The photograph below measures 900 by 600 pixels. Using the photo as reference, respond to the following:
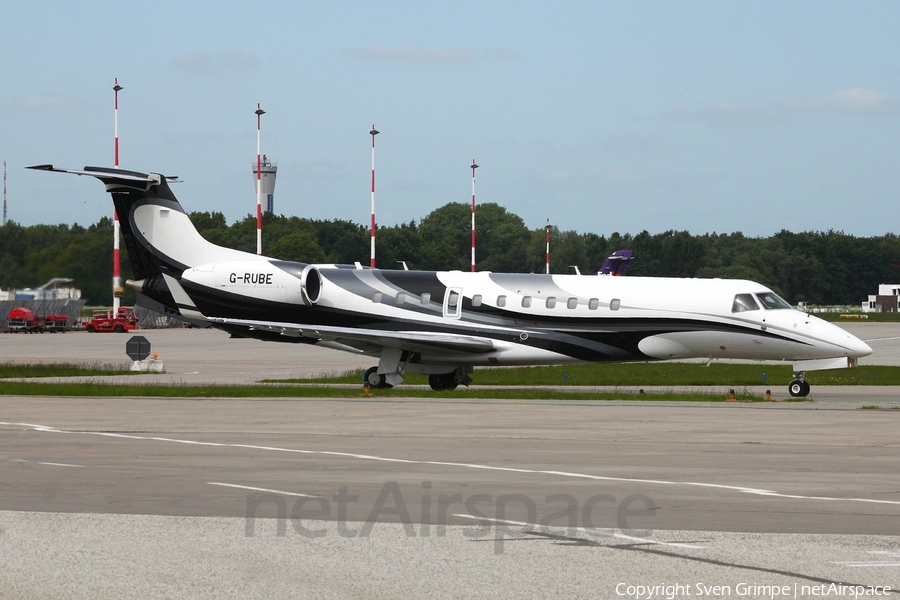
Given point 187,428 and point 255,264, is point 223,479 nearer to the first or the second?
point 187,428

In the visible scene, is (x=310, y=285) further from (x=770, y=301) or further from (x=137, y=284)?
(x=770, y=301)

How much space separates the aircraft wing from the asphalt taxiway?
786 cm

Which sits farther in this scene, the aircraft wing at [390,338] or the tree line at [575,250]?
the tree line at [575,250]

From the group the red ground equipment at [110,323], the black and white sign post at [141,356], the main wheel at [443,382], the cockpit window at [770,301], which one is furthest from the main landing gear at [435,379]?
the red ground equipment at [110,323]

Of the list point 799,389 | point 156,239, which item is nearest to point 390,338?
point 156,239

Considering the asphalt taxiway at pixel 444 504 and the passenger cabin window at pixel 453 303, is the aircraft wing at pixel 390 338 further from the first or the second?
the asphalt taxiway at pixel 444 504

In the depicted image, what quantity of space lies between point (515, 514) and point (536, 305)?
20.4 metres

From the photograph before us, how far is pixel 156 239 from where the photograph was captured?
3491 cm

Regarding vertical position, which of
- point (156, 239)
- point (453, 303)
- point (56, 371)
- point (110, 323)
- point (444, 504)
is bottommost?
point (56, 371)

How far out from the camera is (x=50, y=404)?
26344 mm

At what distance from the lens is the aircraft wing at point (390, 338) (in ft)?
103

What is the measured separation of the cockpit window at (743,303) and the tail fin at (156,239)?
13629 millimetres

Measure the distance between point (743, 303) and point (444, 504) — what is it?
19.7 metres

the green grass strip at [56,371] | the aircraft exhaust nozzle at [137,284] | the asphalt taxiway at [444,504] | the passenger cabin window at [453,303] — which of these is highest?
the aircraft exhaust nozzle at [137,284]
